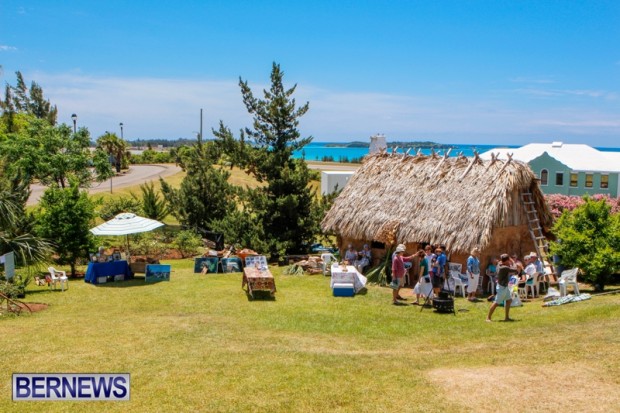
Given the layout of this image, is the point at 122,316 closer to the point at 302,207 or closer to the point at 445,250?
the point at 445,250

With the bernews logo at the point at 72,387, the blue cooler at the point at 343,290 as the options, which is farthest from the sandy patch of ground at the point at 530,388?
the blue cooler at the point at 343,290

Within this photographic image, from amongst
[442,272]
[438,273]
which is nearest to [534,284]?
[442,272]

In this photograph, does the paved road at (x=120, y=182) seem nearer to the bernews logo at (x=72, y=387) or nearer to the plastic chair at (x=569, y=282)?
the bernews logo at (x=72, y=387)

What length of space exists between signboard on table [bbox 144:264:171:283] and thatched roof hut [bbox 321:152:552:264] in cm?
648

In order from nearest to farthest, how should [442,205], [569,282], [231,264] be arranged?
1. [569,282]
2. [442,205]
3. [231,264]

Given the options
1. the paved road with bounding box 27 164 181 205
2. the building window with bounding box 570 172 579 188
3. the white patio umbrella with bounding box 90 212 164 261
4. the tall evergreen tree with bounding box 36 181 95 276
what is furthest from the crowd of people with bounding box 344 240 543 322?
the paved road with bounding box 27 164 181 205

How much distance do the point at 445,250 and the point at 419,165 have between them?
4498 millimetres

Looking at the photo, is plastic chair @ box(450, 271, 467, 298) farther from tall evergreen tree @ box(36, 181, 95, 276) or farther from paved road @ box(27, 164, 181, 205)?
Result: paved road @ box(27, 164, 181, 205)

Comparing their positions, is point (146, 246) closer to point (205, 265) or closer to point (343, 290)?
point (205, 265)

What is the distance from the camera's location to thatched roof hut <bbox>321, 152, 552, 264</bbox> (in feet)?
59.0

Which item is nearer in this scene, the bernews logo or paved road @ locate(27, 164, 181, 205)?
the bernews logo

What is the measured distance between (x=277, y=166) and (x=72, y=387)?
56.9 ft

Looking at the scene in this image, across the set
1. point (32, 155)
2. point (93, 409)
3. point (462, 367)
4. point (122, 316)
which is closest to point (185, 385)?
point (93, 409)

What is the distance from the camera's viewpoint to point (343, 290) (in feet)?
58.1
